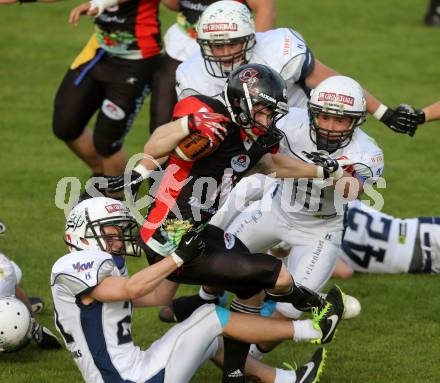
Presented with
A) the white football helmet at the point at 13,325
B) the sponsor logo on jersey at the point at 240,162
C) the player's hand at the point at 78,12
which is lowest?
the white football helmet at the point at 13,325

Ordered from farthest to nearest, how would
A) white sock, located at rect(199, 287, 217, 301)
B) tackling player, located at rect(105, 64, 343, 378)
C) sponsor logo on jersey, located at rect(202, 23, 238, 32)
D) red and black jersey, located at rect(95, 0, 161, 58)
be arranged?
red and black jersey, located at rect(95, 0, 161, 58)
sponsor logo on jersey, located at rect(202, 23, 238, 32)
white sock, located at rect(199, 287, 217, 301)
tackling player, located at rect(105, 64, 343, 378)

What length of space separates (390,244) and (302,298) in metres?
2.30

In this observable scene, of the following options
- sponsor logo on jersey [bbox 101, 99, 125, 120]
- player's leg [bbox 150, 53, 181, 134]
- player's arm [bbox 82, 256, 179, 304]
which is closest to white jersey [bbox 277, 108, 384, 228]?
player's arm [bbox 82, 256, 179, 304]

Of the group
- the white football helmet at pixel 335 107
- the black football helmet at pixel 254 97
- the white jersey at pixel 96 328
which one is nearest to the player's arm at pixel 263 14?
the white football helmet at pixel 335 107

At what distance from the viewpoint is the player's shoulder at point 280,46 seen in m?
6.93

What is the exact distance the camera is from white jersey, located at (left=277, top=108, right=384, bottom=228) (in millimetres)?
6301

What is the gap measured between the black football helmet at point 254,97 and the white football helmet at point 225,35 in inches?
44.9

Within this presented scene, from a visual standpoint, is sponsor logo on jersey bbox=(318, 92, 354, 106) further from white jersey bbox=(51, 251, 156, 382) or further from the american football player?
the american football player

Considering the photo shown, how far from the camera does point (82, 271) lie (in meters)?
5.15

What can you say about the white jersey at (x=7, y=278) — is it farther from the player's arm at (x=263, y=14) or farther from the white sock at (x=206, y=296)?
the player's arm at (x=263, y=14)

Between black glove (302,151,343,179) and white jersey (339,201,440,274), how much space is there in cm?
205

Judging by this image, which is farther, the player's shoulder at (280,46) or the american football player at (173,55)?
the american football player at (173,55)

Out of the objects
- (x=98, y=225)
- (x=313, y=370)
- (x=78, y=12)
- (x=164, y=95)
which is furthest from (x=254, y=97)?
(x=164, y=95)

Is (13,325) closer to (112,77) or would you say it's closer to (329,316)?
(329,316)
